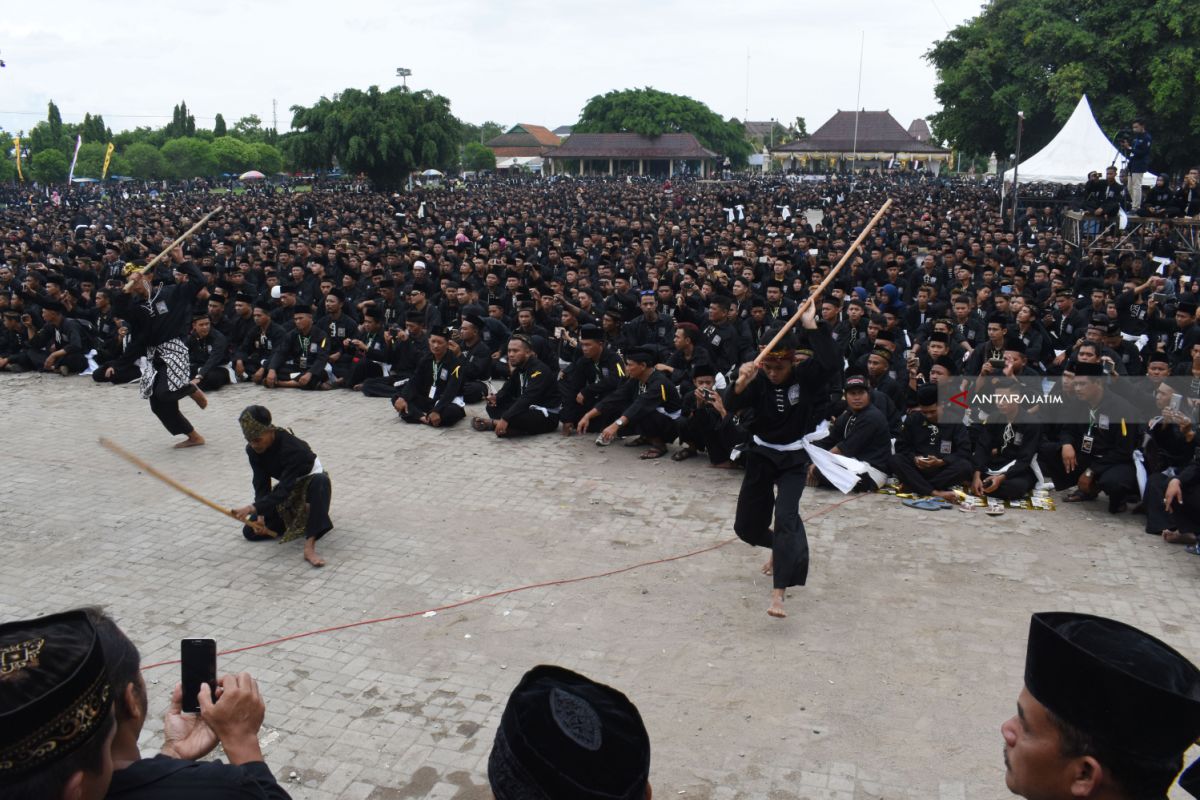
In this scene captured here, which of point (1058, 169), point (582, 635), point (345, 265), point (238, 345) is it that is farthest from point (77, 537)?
point (1058, 169)

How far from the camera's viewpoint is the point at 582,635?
5.81m

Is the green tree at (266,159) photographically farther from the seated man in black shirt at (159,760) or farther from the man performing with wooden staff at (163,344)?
the seated man in black shirt at (159,760)

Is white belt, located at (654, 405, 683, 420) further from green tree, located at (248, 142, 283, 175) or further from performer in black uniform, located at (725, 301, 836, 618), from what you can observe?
green tree, located at (248, 142, 283, 175)

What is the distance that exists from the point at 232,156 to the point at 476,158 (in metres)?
22.2

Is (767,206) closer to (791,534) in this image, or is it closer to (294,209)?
(294,209)

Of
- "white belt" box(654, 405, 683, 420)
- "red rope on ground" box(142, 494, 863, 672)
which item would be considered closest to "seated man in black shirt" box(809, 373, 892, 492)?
"white belt" box(654, 405, 683, 420)

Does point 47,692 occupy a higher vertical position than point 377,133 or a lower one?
lower

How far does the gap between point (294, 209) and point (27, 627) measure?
32.8 m

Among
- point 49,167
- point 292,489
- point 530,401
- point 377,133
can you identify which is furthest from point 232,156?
point 292,489

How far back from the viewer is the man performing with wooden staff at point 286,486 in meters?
6.91

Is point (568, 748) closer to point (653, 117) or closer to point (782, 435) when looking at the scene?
point (782, 435)

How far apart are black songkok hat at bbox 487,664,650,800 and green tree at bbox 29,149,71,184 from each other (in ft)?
226

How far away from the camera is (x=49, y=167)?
198 ft

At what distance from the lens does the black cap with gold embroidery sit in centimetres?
173
